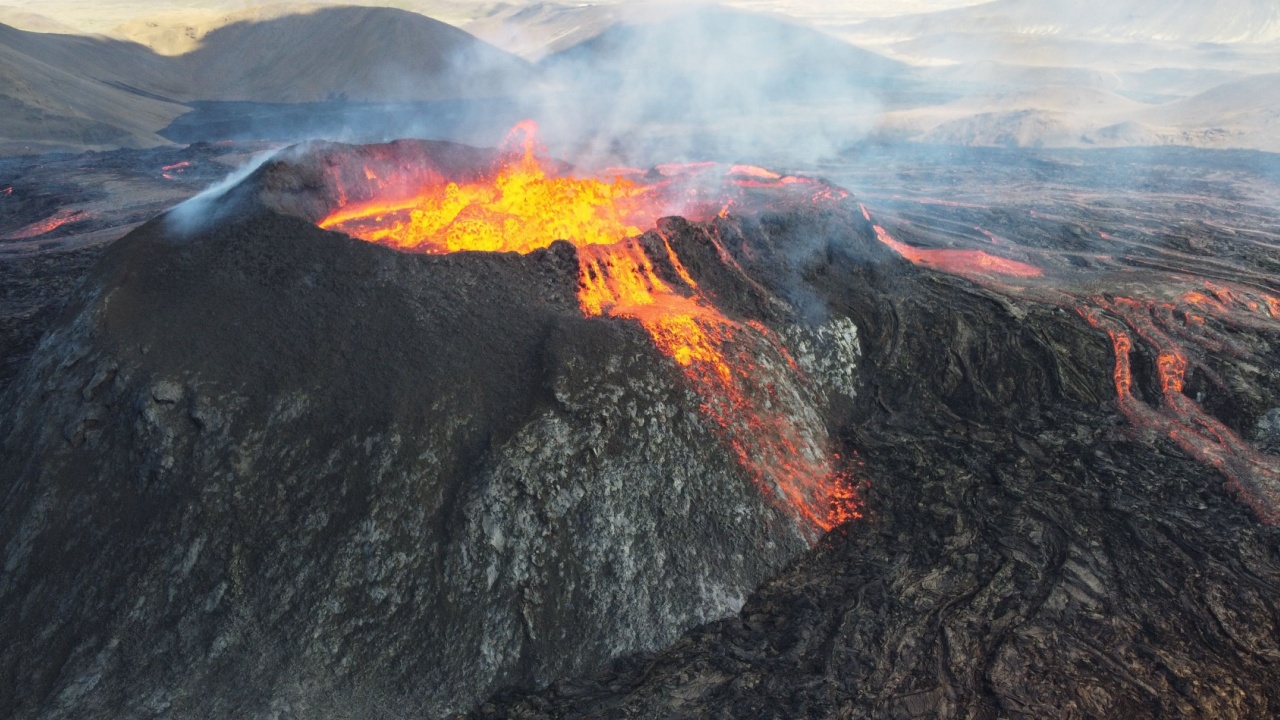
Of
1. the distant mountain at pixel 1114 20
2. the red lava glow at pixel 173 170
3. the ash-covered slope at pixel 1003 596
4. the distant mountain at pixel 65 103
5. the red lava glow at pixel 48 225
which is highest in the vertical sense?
the distant mountain at pixel 1114 20

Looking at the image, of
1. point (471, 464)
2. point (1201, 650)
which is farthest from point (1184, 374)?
point (471, 464)

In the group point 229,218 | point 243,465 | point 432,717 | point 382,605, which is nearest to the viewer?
point 432,717

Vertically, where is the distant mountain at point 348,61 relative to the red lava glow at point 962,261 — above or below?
above

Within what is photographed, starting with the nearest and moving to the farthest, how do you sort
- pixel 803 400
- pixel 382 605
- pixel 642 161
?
pixel 382 605 → pixel 803 400 → pixel 642 161

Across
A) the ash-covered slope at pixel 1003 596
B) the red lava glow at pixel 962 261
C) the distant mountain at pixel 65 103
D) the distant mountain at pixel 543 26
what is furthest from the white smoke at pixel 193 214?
the distant mountain at pixel 543 26

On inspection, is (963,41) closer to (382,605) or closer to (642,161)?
(642,161)

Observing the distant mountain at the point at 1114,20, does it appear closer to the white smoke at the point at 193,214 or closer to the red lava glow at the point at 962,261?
the red lava glow at the point at 962,261

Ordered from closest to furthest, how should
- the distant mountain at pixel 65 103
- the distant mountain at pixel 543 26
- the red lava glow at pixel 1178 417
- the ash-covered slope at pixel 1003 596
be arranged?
the ash-covered slope at pixel 1003 596, the red lava glow at pixel 1178 417, the distant mountain at pixel 65 103, the distant mountain at pixel 543 26

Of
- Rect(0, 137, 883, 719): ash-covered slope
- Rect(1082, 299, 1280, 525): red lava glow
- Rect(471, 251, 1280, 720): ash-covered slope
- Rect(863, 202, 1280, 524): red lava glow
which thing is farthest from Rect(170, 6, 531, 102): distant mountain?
Rect(471, 251, 1280, 720): ash-covered slope
